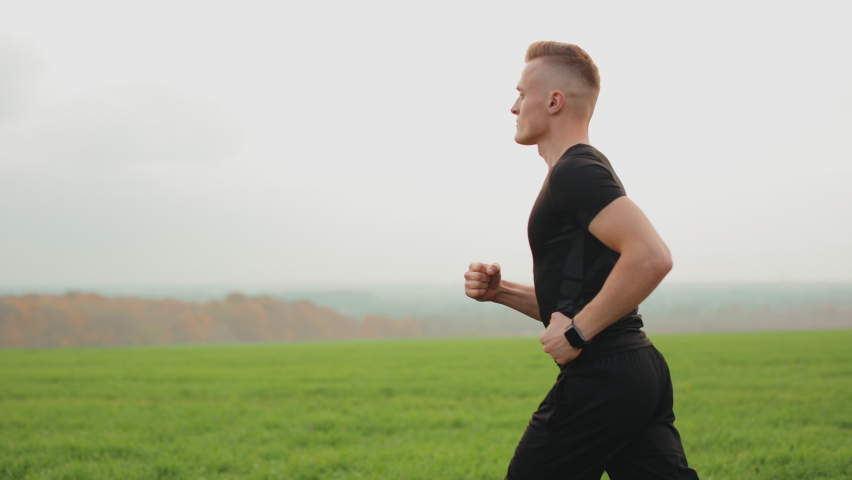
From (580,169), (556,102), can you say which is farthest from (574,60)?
(580,169)

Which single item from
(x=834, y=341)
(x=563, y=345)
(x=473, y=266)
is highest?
(x=473, y=266)

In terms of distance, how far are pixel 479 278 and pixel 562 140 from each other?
2.29ft

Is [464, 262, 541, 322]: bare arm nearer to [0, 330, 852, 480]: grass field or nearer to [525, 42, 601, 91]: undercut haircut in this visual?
[525, 42, 601, 91]: undercut haircut

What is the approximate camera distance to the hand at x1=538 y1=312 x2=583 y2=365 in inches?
93.7

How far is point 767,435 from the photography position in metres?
7.41

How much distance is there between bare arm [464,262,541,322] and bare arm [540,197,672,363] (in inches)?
25.7

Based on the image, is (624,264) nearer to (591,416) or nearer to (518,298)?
(591,416)

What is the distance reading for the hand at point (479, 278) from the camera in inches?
116

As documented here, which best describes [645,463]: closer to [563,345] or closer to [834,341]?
[563,345]

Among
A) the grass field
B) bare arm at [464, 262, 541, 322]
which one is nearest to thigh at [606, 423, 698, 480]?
bare arm at [464, 262, 541, 322]

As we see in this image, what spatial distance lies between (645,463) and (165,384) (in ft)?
39.5

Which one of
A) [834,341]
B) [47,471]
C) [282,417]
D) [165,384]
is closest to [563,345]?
[47,471]

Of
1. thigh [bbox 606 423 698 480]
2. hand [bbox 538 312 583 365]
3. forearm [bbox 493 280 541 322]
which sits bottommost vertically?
thigh [bbox 606 423 698 480]

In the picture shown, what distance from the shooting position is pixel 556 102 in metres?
2.68
